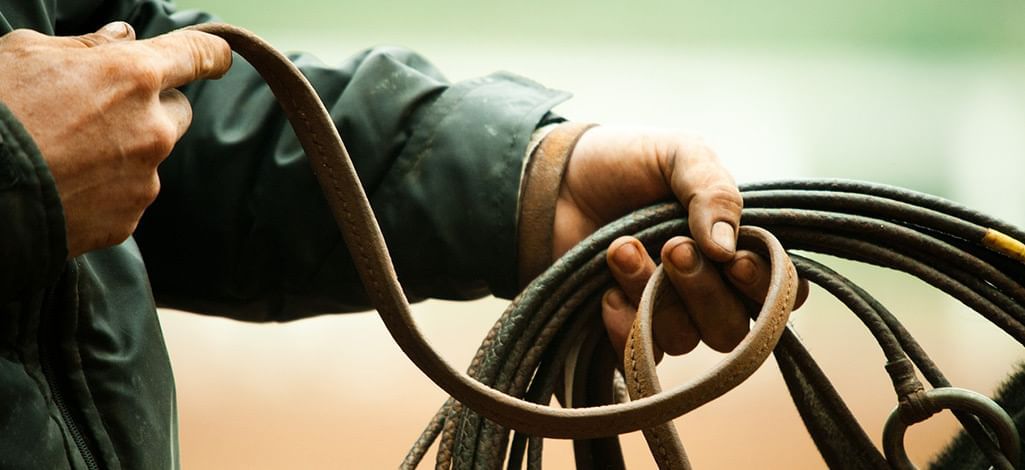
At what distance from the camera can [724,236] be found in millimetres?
857

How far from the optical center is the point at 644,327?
798mm

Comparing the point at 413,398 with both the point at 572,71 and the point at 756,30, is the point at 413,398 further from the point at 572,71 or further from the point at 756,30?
the point at 756,30

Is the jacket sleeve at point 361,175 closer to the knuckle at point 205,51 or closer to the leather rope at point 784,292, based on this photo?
the leather rope at point 784,292

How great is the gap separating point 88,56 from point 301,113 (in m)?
0.16

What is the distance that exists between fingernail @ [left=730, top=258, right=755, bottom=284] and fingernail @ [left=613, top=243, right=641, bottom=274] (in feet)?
0.25

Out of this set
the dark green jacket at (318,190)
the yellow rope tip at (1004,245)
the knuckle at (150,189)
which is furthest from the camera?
the dark green jacket at (318,190)

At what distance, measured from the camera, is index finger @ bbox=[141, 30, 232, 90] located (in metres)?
0.67

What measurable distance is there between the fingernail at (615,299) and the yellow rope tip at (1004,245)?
292 mm

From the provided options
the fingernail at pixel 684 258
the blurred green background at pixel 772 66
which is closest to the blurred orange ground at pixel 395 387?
the blurred green background at pixel 772 66

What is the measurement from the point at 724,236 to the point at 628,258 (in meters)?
0.08

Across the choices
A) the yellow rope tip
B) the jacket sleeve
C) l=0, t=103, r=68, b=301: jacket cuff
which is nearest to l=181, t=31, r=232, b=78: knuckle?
l=0, t=103, r=68, b=301: jacket cuff

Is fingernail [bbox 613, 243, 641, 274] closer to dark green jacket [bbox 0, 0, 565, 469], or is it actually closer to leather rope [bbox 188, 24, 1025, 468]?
leather rope [bbox 188, 24, 1025, 468]

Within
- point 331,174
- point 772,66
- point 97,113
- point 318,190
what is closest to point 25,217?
point 97,113

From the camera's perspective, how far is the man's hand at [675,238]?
87 cm
